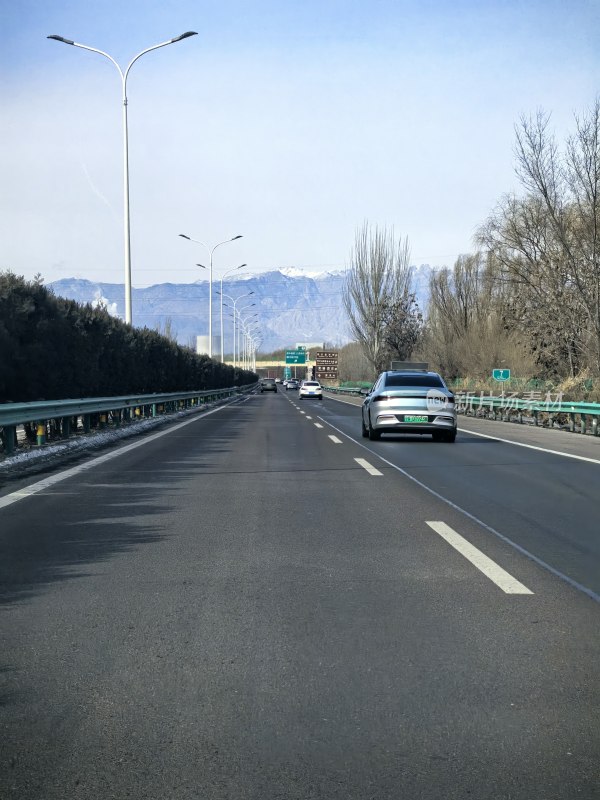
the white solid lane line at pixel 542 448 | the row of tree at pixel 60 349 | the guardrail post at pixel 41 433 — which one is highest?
the row of tree at pixel 60 349

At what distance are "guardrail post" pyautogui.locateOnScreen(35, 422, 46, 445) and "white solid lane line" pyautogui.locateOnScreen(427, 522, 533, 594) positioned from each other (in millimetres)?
10118

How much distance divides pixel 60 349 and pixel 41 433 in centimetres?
380

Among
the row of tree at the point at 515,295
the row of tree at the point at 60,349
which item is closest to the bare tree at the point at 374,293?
the row of tree at the point at 515,295

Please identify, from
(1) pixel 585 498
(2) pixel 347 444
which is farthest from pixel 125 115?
(1) pixel 585 498

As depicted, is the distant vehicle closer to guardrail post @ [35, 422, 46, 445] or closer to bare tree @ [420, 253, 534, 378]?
bare tree @ [420, 253, 534, 378]

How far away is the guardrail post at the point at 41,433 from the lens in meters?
16.7

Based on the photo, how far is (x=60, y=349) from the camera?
66.5 feet

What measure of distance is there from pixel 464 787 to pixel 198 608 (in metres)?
2.60

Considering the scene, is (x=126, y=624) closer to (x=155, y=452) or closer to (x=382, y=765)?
(x=382, y=765)

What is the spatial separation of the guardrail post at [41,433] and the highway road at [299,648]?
6.77 metres

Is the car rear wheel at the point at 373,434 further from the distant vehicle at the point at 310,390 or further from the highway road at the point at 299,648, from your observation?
the distant vehicle at the point at 310,390

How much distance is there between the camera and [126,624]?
5.10 meters

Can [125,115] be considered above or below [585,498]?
above

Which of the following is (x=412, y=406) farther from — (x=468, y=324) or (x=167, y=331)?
(x=167, y=331)
